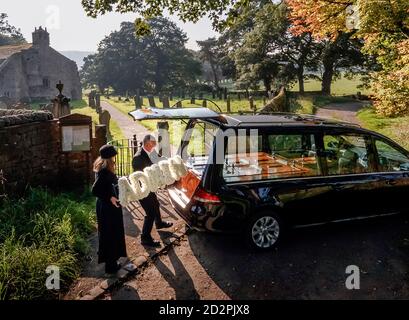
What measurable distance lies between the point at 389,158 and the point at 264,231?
2.96 metres

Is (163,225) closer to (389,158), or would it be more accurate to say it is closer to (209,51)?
(389,158)

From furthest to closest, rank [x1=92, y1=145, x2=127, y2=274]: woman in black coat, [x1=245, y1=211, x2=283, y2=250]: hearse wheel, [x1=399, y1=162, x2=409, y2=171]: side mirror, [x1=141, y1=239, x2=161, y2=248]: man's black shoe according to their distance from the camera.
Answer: [x1=399, y1=162, x2=409, y2=171]: side mirror, [x1=141, y1=239, x2=161, y2=248]: man's black shoe, [x1=245, y1=211, x2=283, y2=250]: hearse wheel, [x1=92, y1=145, x2=127, y2=274]: woman in black coat

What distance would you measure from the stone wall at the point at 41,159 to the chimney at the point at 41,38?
49693 millimetres

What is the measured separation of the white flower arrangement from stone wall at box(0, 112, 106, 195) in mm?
3084

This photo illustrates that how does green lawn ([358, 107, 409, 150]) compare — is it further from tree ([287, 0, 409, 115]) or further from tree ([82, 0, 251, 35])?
tree ([82, 0, 251, 35])

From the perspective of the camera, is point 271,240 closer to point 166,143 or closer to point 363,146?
point 363,146

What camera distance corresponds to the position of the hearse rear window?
5.50 m

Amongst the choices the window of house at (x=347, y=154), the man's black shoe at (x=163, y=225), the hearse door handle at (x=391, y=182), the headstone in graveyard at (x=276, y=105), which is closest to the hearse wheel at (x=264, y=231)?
the window of house at (x=347, y=154)

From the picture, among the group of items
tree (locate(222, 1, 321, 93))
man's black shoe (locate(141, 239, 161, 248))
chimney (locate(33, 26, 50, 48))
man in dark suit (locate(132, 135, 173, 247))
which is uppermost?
chimney (locate(33, 26, 50, 48))

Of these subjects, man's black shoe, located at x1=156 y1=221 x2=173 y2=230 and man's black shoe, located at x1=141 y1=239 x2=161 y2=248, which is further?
man's black shoe, located at x1=156 y1=221 x2=173 y2=230

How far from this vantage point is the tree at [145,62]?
56375 mm

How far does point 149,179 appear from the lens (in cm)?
574

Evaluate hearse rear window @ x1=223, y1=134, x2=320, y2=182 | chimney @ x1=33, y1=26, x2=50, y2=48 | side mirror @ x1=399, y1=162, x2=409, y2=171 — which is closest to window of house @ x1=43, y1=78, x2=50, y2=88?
chimney @ x1=33, y1=26, x2=50, y2=48

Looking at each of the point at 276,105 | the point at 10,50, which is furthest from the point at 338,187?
the point at 10,50
